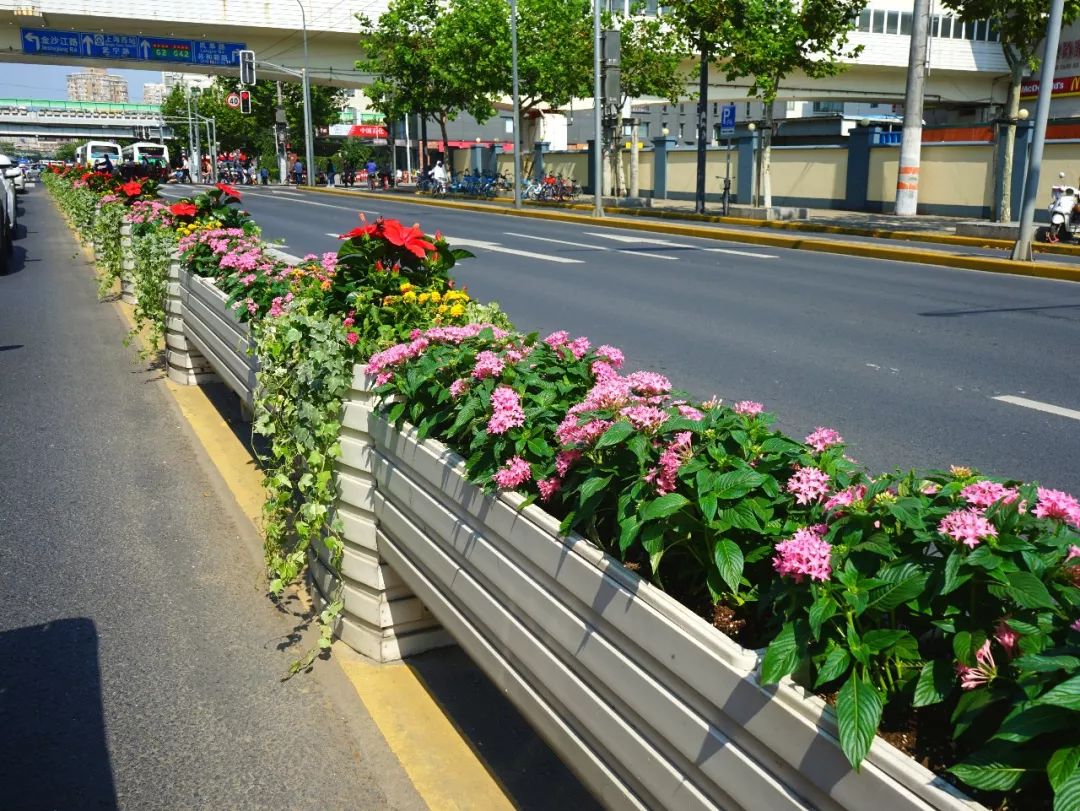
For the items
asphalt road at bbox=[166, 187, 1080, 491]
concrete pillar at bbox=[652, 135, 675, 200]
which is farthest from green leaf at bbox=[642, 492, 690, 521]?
concrete pillar at bbox=[652, 135, 675, 200]

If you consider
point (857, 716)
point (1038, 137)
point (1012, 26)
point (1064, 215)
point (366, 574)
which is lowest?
point (366, 574)

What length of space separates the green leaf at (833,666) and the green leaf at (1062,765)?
35 centimetres

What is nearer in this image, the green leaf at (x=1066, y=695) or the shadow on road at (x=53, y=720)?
the green leaf at (x=1066, y=695)

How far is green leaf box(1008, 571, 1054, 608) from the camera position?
64.9 inches

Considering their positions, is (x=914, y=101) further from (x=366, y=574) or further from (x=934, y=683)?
(x=934, y=683)

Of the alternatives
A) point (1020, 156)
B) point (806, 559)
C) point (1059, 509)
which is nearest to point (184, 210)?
point (806, 559)

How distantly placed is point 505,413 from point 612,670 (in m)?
0.87

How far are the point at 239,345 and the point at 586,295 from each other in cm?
659

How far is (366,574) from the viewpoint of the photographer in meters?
3.79

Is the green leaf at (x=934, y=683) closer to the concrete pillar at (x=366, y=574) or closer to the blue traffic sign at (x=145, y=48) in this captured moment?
the concrete pillar at (x=366, y=574)

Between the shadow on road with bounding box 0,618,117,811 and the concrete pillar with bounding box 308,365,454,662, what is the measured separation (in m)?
0.91

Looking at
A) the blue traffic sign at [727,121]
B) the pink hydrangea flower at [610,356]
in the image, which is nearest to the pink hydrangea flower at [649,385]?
the pink hydrangea flower at [610,356]

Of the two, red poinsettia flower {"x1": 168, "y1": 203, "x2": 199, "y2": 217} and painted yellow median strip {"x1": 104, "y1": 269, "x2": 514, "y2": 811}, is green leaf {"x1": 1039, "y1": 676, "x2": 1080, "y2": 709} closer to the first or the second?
painted yellow median strip {"x1": 104, "y1": 269, "x2": 514, "y2": 811}

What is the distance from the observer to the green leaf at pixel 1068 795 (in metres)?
1.39
